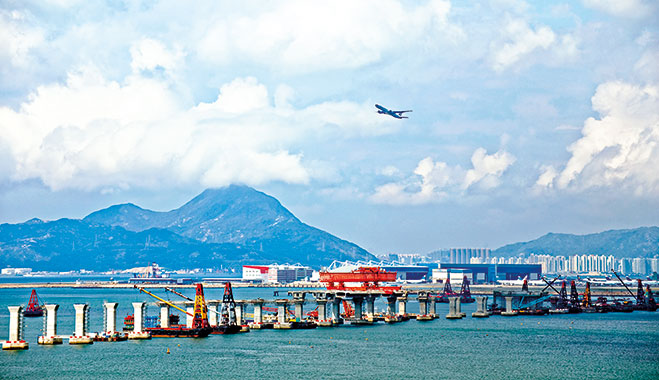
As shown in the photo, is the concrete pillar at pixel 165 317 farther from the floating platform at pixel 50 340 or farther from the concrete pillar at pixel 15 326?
the concrete pillar at pixel 15 326

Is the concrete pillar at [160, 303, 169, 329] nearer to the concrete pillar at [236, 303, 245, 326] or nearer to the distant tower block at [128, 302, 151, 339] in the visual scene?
the distant tower block at [128, 302, 151, 339]

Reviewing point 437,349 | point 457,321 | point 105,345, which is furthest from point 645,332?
point 105,345

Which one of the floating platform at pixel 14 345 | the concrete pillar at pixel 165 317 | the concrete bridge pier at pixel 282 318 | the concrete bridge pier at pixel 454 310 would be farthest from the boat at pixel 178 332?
the concrete bridge pier at pixel 454 310

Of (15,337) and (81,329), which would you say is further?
(81,329)

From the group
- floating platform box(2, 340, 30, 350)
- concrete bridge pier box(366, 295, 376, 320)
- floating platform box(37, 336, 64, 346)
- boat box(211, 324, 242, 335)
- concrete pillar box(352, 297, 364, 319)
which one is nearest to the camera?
floating platform box(2, 340, 30, 350)

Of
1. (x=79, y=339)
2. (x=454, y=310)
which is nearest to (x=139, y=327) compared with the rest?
(x=79, y=339)

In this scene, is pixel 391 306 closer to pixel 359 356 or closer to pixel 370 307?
pixel 370 307

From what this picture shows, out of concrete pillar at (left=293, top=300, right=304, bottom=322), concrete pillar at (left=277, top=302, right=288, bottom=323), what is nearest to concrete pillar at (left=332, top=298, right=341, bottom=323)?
concrete pillar at (left=293, top=300, right=304, bottom=322)

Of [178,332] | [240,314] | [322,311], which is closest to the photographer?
[178,332]
